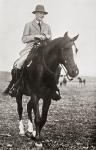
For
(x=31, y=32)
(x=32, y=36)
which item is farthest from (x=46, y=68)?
(x=31, y=32)

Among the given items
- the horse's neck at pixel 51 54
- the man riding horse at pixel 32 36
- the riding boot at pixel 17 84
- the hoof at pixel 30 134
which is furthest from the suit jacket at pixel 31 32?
the hoof at pixel 30 134

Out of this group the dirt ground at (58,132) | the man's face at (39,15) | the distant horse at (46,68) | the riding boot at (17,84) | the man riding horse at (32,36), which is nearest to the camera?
the distant horse at (46,68)

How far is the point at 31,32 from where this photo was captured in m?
8.06

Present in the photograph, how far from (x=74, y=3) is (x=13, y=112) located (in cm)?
348

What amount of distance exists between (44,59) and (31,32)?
902 millimetres

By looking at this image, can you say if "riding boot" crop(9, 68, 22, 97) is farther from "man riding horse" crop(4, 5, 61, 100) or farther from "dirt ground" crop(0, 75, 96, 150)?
"dirt ground" crop(0, 75, 96, 150)

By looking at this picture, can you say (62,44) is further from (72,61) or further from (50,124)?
(50,124)

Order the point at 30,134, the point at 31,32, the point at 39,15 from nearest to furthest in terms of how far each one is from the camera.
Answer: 1. the point at 39,15
2. the point at 31,32
3. the point at 30,134

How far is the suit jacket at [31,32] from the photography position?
7.99 meters

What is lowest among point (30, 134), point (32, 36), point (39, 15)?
point (30, 134)

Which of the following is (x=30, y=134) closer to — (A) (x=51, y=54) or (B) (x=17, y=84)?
(B) (x=17, y=84)

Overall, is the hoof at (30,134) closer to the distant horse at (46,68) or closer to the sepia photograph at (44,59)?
the sepia photograph at (44,59)

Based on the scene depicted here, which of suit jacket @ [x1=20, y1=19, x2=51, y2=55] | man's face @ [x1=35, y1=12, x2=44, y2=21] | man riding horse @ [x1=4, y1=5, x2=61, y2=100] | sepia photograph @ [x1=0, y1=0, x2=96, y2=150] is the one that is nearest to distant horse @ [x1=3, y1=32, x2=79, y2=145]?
sepia photograph @ [x1=0, y1=0, x2=96, y2=150]

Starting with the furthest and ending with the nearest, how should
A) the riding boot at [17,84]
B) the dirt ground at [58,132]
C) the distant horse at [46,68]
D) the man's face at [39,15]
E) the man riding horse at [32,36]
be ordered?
1. the riding boot at [17,84]
2. the man's face at [39,15]
3. the man riding horse at [32,36]
4. the dirt ground at [58,132]
5. the distant horse at [46,68]
